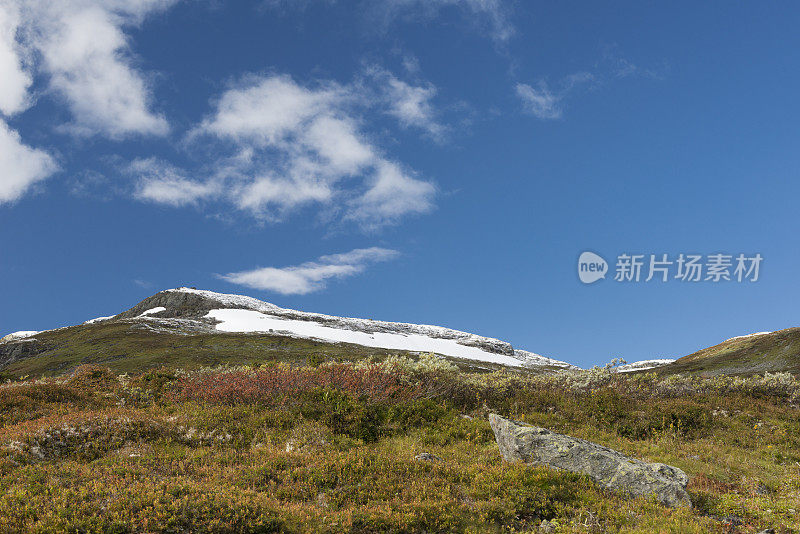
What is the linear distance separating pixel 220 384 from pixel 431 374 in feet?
27.1

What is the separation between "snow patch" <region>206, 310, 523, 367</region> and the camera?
3674 inches

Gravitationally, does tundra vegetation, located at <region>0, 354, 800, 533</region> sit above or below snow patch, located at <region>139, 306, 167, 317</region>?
below

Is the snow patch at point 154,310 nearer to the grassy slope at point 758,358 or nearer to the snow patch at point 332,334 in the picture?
the snow patch at point 332,334

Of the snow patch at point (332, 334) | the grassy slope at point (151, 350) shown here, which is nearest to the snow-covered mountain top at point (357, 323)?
the snow patch at point (332, 334)

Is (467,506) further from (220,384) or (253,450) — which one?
(220,384)

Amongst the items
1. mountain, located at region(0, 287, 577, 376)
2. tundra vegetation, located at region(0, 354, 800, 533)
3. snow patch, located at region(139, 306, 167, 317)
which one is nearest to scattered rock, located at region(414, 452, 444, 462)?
tundra vegetation, located at region(0, 354, 800, 533)

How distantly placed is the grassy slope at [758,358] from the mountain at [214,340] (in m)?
33.1

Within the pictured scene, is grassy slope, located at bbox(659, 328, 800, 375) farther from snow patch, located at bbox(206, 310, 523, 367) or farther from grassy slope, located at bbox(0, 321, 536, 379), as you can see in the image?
grassy slope, located at bbox(0, 321, 536, 379)

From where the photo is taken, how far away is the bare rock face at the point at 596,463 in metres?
10.4

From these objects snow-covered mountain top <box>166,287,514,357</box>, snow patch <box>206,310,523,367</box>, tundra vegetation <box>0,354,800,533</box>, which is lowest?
tundra vegetation <box>0,354,800,533</box>

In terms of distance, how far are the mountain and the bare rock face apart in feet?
83.7

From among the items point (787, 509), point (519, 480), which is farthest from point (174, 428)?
point (787, 509)

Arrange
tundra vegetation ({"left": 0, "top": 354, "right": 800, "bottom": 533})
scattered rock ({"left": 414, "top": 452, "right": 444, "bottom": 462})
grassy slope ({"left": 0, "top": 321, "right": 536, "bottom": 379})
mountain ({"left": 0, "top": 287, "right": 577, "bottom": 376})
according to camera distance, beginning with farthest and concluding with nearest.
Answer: mountain ({"left": 0, "top": 287, "right": 577, "bottom": 376}), grassy slope ({"left": 0, "top": 321, "right": 536, "bottom": 379}), scattered rock ({"left": 414, "top": 452, "right": 444, "bottom": 462}), tundra vegetation ({"left": 0, "top": 354, "right": 800, "bottom": 533})

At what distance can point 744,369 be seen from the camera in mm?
59688
